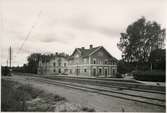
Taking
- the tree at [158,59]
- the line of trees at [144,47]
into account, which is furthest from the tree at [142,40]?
the tree at [158,59]

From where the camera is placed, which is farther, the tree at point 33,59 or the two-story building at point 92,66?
the two-story building at point 92,66

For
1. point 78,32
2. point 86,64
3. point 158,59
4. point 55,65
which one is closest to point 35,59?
point 55,65

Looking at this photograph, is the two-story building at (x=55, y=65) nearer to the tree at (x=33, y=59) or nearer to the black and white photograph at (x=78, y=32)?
the tree at (x=33, y=59)

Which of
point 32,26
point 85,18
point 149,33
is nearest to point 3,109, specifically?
point 32,26

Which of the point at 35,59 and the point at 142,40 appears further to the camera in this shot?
the point at 35,59

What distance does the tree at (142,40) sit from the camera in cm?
446

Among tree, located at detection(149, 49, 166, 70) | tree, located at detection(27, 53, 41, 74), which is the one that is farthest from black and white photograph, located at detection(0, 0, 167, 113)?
tree, located at detection(27, 53, 41, 74)

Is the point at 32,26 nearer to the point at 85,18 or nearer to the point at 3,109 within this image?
the point at 85,18

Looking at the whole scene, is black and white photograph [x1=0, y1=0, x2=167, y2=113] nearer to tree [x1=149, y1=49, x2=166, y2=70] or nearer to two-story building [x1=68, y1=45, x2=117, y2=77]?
tree [x1=149, y1=49, x2=166, y2=70]

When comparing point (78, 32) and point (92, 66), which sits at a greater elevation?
point (78, 32)

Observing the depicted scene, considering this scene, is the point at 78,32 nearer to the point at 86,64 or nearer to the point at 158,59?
the point at 86,64

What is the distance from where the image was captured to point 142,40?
545cm

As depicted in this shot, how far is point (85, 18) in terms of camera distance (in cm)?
438

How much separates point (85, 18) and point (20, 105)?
2.59 m
